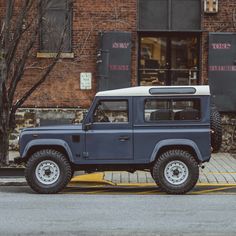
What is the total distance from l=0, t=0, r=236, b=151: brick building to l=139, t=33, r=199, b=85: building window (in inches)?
10.1

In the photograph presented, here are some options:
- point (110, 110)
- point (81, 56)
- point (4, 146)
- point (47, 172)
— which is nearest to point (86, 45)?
point (81, 56)

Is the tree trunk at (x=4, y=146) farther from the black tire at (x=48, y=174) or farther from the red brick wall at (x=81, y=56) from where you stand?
the red brick wall at (x=81, y=56)

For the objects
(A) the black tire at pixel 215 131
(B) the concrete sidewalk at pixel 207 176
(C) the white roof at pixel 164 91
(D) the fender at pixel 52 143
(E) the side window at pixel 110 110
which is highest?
(C) the white roof at pixel 164 91

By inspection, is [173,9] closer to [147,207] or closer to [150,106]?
[150,106]

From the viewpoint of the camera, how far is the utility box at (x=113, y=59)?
18188 mm

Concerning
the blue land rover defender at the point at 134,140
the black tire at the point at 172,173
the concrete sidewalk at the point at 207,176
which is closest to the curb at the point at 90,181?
the concrete sidewalk at the point at 207,176

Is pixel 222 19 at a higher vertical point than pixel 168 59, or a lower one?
higher

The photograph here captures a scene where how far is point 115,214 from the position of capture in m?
9.35

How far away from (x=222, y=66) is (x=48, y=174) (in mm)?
8436

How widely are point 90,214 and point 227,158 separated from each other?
8.29 metres

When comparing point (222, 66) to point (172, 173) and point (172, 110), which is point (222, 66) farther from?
point (172, 173)

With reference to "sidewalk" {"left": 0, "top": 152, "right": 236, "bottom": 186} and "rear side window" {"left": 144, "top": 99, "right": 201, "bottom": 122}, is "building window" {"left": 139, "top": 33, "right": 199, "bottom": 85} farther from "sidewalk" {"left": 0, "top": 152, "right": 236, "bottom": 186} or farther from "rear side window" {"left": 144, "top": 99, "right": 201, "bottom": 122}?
"rear side window" {"left": 144, "top": 99, "right": 201, "bottom": 122}

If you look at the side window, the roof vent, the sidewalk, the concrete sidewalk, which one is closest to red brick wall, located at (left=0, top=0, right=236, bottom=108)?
the concrete sidewalk

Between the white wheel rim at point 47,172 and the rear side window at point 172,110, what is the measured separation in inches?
75.5
